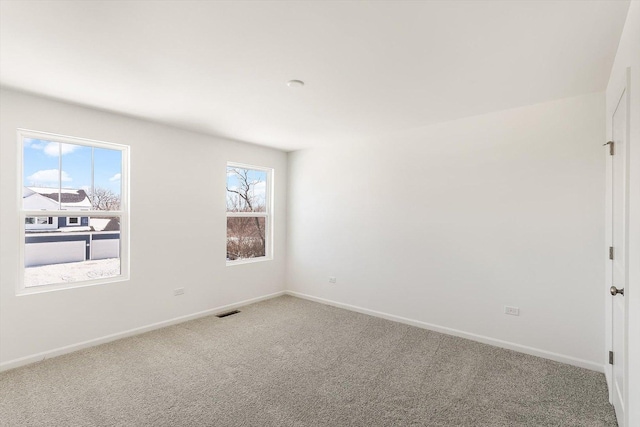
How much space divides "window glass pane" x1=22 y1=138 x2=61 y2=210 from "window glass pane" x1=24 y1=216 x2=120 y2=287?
0.67 ft

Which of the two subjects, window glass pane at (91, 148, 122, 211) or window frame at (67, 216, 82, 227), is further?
window glass pane at (91, 148, 122, 211)

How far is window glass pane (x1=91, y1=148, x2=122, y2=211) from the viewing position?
339 cm

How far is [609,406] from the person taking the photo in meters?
2.23

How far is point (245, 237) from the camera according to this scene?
16.2 ft

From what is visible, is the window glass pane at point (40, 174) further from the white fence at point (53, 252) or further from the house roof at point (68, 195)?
the white fence at point (53, 252)

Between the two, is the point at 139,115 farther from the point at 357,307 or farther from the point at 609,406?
the point at 609,406

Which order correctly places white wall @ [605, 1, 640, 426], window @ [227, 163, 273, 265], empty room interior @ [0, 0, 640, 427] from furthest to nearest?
window @ [227, 163, 273, 265] → empty room interior @ [0, 0, 640, 427] → white wall @ [605, 1, 640, 426]

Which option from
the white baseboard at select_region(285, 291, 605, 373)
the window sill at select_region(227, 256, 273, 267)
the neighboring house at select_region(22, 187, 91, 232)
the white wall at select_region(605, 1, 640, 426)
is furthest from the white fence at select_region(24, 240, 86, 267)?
the white wall at select_region(605, 1, 640, 426)

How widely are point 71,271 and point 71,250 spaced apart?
0.22m

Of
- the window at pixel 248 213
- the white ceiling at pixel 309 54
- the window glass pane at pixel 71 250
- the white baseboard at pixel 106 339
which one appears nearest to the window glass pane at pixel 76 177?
the window glass pane at pixel 71 250

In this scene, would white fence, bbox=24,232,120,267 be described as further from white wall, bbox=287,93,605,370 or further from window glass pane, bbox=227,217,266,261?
white wall, bbox=287,93,605,370

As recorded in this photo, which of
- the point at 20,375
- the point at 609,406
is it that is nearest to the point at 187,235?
the point at 20,375

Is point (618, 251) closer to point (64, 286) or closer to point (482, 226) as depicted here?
point (482, 226)

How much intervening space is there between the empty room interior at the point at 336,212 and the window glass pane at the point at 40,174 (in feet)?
0.05
